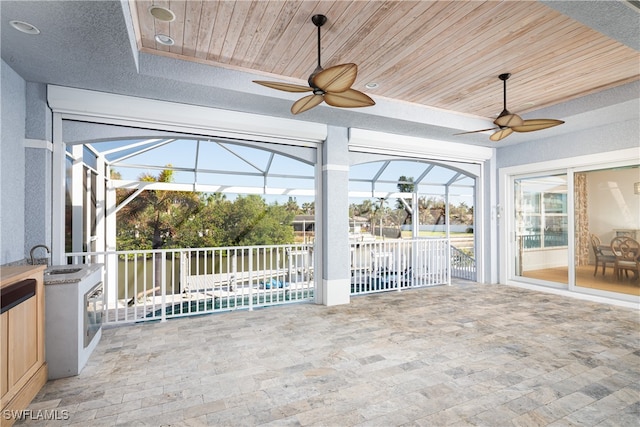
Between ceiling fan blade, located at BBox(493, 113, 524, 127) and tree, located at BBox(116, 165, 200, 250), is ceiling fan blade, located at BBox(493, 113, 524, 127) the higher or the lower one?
the higher one

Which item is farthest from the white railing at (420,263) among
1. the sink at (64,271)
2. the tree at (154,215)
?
the tree at (154,215)

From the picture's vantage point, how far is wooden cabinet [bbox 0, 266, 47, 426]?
194 centimetres

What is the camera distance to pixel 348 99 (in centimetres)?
303

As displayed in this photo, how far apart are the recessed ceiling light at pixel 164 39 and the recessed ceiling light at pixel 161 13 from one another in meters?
0.28

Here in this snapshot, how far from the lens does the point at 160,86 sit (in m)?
3.44

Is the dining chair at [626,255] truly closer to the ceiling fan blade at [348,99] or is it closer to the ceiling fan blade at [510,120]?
the ceiling fan blade at [510,120]

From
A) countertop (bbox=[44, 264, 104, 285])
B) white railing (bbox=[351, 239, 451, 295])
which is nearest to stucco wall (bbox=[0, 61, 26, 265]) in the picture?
countertop (bbox=[44, 264, 104, 285])

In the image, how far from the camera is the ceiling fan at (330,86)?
2414 millimetres

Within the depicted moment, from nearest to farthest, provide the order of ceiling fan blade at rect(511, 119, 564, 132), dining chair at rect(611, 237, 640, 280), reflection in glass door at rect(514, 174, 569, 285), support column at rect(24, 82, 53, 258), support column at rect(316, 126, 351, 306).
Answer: support column at rect(24, 82, 53, 258) < ceiling fan blade at rect(511, 119, 564, 132) < dining chair at rect(611, 237, 640, 280) < support column at rect(316, 126, 351, 306) < reflection in glass door at rect(514, 174, 569, 285)

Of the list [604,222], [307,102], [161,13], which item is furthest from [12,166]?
[604,222]

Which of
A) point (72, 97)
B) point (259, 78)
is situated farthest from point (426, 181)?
point (72, 97)

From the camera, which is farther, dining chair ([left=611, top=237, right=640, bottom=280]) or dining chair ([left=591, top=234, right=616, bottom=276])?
dining chair ([left=591, top=234, right=616, bottom=276])

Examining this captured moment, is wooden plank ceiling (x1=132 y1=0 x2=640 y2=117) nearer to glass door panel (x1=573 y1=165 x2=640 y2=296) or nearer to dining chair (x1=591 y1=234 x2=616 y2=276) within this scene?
glass door panel (x1=573 y1=165 x2=640 y2=296)

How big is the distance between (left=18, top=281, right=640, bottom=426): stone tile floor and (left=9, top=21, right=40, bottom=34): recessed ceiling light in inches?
109
